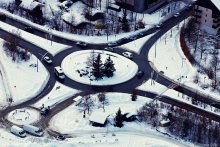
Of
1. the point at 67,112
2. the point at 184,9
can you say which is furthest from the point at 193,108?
the point at 184,9

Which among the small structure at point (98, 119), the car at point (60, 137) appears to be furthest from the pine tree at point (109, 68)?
the car at point (60, 137)

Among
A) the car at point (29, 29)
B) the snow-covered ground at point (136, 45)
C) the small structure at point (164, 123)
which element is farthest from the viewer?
the car at point (29, 29)

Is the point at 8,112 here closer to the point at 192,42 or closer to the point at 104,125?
the point at 104,125

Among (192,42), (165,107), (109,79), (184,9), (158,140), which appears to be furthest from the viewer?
(184,9)

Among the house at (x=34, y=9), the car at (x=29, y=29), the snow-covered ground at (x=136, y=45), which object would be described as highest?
the house at (x=34, y=9)

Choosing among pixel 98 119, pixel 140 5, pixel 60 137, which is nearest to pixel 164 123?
pixel 98 119

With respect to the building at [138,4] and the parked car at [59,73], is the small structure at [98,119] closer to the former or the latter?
the parked car at [59,73]

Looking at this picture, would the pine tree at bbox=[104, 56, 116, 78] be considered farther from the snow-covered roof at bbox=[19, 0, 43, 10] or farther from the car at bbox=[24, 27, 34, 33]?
the snow-covered roof at bbox=[19, 0, 43, 10]
